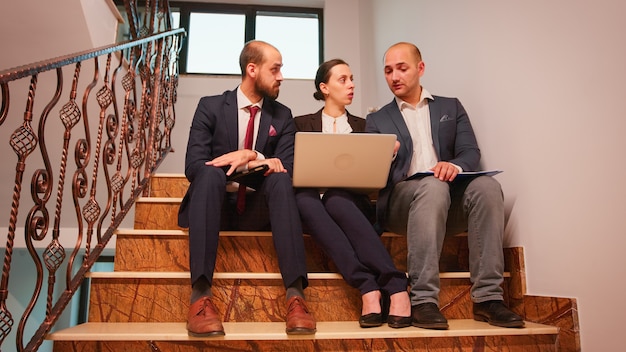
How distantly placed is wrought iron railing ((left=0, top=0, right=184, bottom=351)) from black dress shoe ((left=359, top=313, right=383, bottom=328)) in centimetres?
82

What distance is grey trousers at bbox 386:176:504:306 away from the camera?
1.44 meters

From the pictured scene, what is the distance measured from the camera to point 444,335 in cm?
129

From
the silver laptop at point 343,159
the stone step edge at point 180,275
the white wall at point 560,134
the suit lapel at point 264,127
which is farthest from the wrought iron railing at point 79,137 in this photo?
the white wall at point 560,134

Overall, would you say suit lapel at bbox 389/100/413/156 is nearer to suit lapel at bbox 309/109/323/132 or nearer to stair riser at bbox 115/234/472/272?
suit lapel at bbox 309/109/323/132

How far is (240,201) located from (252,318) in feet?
1.42

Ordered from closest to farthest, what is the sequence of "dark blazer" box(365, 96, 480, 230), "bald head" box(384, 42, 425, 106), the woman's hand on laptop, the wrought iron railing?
1. the wrought iron railing
2. the woman's hand on laptop
3. "dark blazer" box(365, 96, 480, 230)
4. "bald head" box(384, 42, 425, 106)

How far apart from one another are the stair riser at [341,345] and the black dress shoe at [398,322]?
0.20ft

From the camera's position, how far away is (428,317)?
52.9 inches

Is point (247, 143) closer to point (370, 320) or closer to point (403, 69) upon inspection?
point (403, 69)

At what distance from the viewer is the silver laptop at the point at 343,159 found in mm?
1447

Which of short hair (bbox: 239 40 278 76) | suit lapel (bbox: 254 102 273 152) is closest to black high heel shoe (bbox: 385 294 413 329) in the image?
suit lapel (bbox: 254 102 273 152)

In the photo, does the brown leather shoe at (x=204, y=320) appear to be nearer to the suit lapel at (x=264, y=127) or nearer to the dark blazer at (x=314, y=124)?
the suit lapel at (x=264, y=127)

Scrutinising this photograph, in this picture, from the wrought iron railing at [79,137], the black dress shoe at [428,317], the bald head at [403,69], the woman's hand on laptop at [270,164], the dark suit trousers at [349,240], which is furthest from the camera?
the bald head at [403,69]

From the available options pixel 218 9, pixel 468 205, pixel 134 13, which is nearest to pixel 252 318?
pixel 468 205
